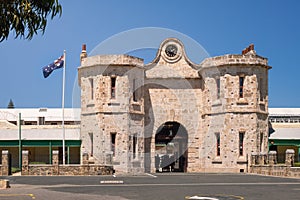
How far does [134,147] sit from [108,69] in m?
6.12

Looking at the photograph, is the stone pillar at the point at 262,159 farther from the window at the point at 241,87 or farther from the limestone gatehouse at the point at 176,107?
the window at the point at 241,87

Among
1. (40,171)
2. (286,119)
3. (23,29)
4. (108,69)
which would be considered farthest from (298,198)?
(286,119)

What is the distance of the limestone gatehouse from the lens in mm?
39438

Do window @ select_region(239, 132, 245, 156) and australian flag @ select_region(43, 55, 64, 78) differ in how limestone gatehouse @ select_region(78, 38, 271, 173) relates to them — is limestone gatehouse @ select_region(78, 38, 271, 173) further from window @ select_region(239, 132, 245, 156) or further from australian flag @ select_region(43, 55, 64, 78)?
australian flag @ select_region(43, 55, 64, 78)

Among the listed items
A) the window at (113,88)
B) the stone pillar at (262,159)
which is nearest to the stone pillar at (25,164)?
the window at (113,88)

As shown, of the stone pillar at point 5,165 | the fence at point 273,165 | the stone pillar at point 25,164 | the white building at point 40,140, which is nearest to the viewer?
the fence at point 273,165

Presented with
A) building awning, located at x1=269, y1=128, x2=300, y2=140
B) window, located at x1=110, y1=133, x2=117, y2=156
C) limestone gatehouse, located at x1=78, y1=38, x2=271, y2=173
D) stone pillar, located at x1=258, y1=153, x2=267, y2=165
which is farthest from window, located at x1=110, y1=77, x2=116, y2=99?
building awning, located at x1=269, y1=128, x2=300, y2=140

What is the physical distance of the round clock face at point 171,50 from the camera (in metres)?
42.6

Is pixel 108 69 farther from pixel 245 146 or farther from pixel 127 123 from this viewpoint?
pixel 245 146

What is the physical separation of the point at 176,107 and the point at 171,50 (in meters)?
4.46

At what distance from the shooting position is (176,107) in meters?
42.5

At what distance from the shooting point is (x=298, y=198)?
1756 centimetres

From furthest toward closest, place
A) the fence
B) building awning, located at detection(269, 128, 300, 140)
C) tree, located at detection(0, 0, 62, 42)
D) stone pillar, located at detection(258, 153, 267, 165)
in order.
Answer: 1. building awning, located at detection(269, 128, 300, 140)
2. stone pillar, located at detection(258, 153, 267, 165)
3. the fence
4. tree, located at detection(0, 0, 62, 42)

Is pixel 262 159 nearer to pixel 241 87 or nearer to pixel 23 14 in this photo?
pixel 241 87
